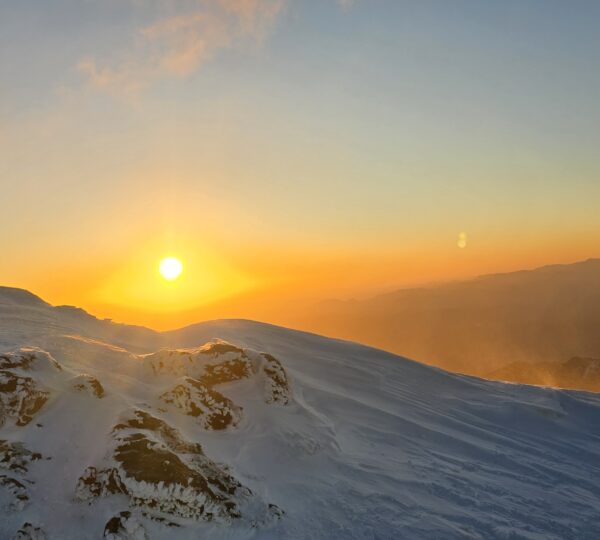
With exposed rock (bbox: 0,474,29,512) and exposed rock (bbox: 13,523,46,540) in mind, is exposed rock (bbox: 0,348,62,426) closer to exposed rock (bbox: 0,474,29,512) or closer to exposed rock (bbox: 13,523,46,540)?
exposed rock (bbox: 0,474,29,512)

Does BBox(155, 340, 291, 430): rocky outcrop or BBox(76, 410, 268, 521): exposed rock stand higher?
BBox(155, 340, 291, 430): rocky outcrop

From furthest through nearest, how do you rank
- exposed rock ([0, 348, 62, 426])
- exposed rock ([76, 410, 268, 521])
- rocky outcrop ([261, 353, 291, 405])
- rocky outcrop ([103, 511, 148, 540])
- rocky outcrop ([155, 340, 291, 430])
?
rocky outcrop ([261, 353, 291, 405]), rocky outcrop ([155, 340, 291, 430]), exposed rock ([0, 348, 62, 426]), exposed rock ([76, 410, 268, 521]), rocky outcrop ([103, 511, 148, 540])

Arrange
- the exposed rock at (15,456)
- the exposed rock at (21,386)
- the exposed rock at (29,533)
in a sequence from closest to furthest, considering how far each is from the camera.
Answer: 1. the exposed rock at (29,533)
2. the exposed rock at (15,456)
3. the exposed rock at (21,386)

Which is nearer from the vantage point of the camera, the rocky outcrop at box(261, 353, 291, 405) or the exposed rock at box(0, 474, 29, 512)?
the exposed rock at box(0, 474, 29, 512)

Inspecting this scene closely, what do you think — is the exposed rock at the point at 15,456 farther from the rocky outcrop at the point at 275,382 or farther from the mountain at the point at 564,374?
the mountain at the point at 564,374

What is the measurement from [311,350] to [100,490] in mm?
15898

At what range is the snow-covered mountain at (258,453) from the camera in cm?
970

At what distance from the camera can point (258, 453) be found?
511 inches

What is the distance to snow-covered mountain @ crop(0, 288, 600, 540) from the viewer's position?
9695mm

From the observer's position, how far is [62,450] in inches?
422

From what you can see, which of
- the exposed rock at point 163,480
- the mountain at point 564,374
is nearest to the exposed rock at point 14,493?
the exposed rock at point 163,480

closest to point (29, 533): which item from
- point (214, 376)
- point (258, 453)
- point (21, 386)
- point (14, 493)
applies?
point (14, 493)

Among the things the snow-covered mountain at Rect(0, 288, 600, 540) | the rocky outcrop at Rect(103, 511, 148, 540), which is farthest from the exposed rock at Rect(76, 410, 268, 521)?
the rocky outcrop at Rect(103, 511, 148, 540)

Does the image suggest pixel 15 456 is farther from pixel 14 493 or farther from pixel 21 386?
pixel 21 386
